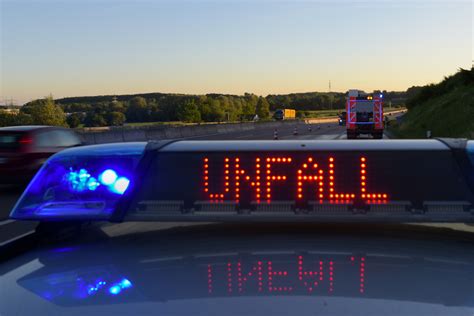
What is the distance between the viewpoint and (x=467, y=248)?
337cm

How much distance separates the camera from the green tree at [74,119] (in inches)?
5414

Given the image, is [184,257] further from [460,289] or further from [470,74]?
[470,74]

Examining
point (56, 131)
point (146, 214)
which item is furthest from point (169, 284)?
point (56, 131)

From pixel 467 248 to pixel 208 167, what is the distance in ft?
5.74

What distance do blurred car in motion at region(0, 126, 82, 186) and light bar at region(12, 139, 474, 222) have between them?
11093 mm

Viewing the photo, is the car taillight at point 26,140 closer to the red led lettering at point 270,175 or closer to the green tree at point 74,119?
the red led lettering at point 270,175

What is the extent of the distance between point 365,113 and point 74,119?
114 m

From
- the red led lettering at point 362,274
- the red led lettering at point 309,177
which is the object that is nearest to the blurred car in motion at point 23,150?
the red led lettering at point 309,177

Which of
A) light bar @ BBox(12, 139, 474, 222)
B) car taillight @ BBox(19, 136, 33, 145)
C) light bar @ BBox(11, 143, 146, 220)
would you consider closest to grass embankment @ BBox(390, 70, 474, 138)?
car taillight @ BBox(19, 136, 33, 145)

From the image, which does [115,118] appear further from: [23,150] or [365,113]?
[23,150]

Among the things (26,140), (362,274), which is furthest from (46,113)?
(362,274)

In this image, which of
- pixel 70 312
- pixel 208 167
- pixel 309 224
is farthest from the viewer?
pixel 309 224

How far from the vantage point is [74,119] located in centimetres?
14050

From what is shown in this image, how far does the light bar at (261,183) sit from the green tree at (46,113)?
440ft
